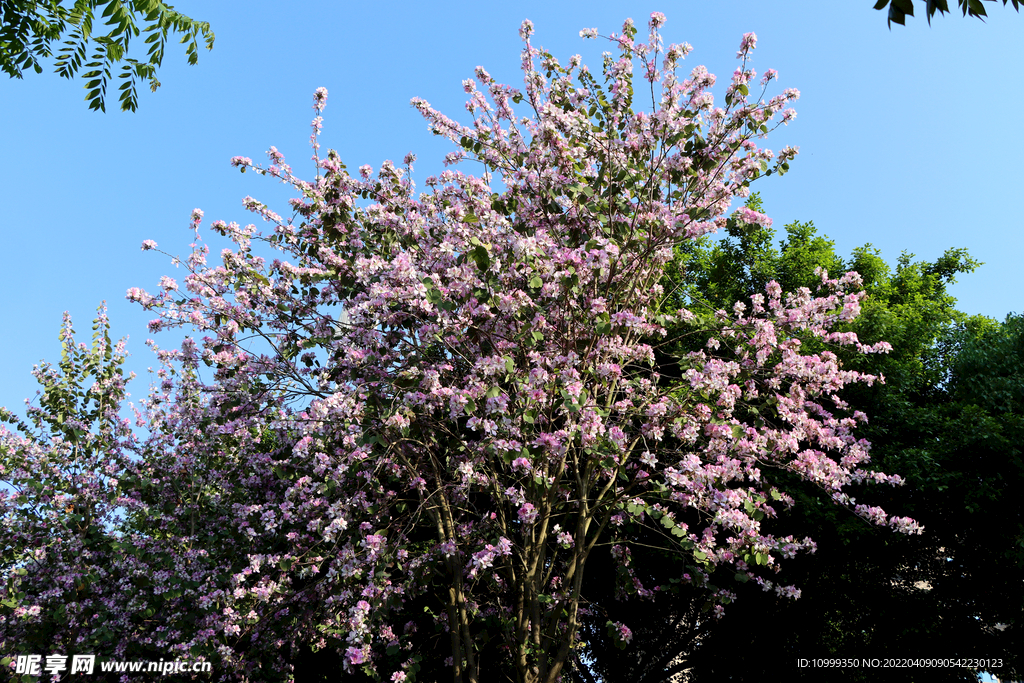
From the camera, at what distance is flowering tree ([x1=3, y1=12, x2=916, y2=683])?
7844mm

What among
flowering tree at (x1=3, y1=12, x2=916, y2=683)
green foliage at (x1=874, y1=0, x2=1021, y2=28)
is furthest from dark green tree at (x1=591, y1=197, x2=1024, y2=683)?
green foliage at (x1=874, y1=0, x2=1021, y2=28)

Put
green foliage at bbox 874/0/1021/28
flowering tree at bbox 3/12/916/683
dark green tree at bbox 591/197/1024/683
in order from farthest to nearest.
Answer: dark green tree at bbox 591/197/1024/683, flowering tree at bbox 3/12/916/683, green foliage at bbox 874/0/1021/28

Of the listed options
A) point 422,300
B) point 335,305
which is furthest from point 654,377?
point 335,305

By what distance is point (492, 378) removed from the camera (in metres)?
7.71

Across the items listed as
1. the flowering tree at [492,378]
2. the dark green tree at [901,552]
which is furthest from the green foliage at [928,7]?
the dark green tree at [901,552]

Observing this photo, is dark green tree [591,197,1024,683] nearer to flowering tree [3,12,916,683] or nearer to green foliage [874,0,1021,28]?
flowering tree [3,12,916,683]


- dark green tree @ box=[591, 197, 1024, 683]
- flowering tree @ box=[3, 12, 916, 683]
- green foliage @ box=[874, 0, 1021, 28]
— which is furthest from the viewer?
dark green tree @ box=[591, 197, 1024, 683]

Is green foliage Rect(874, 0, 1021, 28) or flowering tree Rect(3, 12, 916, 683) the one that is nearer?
green foliage Rect(874, 0, 1021, 28)

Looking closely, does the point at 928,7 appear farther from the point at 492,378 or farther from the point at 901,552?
the point at 901,552

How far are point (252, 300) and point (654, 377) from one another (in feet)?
16.5

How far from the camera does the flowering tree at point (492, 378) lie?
25.7ft

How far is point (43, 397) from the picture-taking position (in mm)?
12453

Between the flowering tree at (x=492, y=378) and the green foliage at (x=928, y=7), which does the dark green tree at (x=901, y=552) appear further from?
the green foliage at (x=928, y=7)

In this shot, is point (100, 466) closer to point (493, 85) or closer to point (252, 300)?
point (252, 300)
